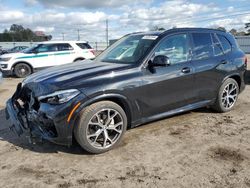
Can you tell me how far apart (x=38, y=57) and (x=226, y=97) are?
10147 mm

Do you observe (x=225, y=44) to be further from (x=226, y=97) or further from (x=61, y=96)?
(x=61, y=96)

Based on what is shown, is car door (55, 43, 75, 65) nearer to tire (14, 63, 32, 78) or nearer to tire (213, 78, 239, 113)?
tire (14, 63, 32, 78)

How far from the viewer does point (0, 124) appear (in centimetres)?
618

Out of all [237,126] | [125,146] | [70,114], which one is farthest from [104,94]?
[237,126]

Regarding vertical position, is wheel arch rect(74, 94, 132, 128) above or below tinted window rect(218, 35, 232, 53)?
below

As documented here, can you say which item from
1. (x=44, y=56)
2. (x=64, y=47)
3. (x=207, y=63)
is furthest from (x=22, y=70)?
(x=207, y=63)

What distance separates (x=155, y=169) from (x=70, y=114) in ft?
4.36

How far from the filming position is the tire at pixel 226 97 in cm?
630

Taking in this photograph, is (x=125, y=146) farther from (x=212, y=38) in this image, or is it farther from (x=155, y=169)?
(x=212, y=38)

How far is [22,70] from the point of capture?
14.5 metres

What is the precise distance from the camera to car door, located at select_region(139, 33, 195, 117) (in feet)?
16.4

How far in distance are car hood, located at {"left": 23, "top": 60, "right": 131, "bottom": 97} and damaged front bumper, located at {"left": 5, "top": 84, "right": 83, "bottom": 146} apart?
181 millimetres

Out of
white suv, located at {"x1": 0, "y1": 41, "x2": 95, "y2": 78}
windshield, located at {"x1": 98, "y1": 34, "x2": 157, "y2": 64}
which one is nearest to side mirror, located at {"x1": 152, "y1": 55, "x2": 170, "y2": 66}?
windshield, located at {"x1": 98, "y1": 34, "x2": 157, "y2": 64}

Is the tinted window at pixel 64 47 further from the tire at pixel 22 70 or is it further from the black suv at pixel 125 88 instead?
the black suv at pixel 125 88
